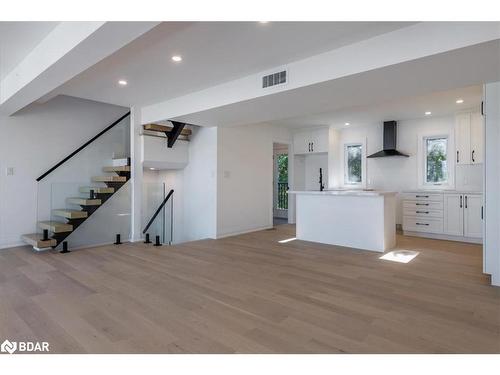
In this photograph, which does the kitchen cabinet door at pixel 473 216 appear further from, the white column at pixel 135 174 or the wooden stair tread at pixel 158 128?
the white column at pixel 135 174

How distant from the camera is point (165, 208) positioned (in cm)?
609

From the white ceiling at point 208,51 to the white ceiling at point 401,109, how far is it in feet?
8.95

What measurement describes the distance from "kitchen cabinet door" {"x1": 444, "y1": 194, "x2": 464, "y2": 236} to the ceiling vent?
433cm

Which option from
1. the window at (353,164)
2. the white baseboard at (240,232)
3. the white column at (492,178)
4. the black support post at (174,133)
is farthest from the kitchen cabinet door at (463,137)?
the black support post at (174,133)

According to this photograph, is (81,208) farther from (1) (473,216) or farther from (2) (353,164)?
(1) (473,216)

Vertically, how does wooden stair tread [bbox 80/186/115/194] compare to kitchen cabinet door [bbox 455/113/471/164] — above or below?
below

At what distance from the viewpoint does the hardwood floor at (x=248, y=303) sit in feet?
6.78

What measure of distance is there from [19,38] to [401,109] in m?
6.03

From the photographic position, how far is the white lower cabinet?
5465 mm

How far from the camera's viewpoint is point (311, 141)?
783 cm

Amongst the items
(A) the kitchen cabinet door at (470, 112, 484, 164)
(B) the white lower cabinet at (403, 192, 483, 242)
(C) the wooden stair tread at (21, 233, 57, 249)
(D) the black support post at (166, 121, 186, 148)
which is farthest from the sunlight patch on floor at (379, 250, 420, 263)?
(C) the wooden stair tread at (21, 233, 57, 249)

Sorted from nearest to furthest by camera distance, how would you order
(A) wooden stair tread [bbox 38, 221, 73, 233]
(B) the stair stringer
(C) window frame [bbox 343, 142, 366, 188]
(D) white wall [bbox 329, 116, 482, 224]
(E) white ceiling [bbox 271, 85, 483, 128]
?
(A) wooden stair tread [bbox 38, 221, 73, 233] < (E) white ceiling [bbox 271, 85, 483, 128] < (B) the stair stringer < (D) white wall [bbox 329, 116, 482, 224] < (C) window frame [bbox 343, 142, 366, 188]

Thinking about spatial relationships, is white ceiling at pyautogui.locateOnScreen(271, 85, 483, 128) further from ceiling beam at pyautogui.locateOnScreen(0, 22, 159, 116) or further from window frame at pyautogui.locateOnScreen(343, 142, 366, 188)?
ceiling beam at pyautogui.locateOnScreen(0, 22, 159, 116)
